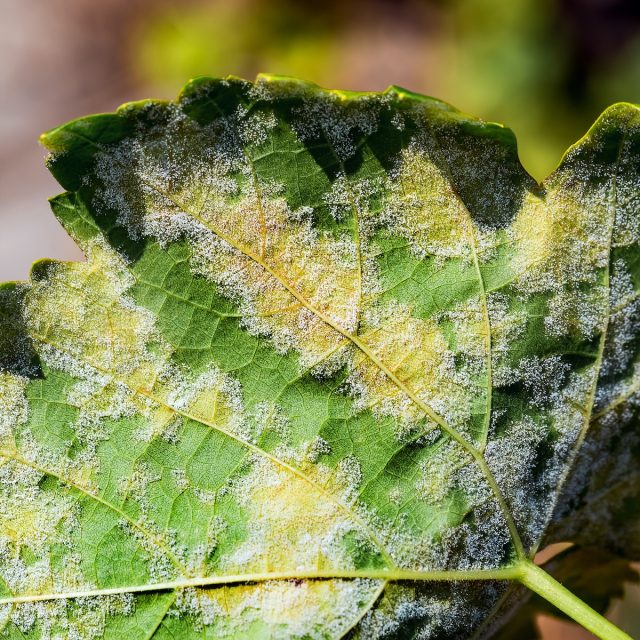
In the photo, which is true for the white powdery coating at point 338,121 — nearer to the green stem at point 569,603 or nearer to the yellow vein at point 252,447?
the yellow vein at point 252,447

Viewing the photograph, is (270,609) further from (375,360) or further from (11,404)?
(11,404)

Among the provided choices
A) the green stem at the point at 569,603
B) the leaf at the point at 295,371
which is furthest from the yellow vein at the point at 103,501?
the green stem at the point at 569,603

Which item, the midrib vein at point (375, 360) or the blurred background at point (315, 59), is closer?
the midrib vein at point (375, 360)

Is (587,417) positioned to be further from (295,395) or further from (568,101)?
(568,101)

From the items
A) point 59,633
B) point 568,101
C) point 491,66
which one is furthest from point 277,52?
point 59,633

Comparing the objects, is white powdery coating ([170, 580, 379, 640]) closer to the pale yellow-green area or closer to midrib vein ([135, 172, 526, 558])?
midrib vein ([135, 172, 526, 558])

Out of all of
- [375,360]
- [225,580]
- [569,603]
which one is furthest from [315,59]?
[569,603]

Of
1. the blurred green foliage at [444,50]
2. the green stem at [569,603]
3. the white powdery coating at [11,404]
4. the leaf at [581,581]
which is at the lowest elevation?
the leaf at [581,581]
